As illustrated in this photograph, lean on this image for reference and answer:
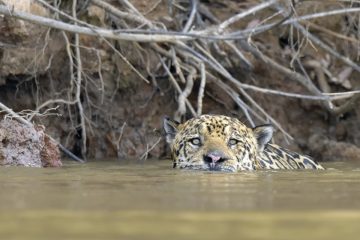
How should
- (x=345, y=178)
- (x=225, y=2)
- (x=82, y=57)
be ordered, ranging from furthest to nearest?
(x=225, y=2) < (x=82, y=57) < (x=345, y=178)

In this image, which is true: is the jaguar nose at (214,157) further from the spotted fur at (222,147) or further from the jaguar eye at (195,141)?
the jaguar eye at (195,141)

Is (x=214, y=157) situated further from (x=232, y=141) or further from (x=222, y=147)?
(x=232, y=141)

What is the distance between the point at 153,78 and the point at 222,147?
321 centimetres

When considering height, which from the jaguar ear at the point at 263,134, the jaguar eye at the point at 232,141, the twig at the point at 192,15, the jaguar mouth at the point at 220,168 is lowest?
the jaguar mouth at the point at 220,168

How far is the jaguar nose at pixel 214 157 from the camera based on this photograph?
6.48 meters

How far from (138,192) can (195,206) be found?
77 cm

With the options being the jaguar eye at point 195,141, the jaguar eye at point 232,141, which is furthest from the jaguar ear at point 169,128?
the jaguar eye at point 232,141

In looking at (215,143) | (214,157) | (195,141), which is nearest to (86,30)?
(195,141)

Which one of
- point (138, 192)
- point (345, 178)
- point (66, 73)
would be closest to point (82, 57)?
point (66, 73)

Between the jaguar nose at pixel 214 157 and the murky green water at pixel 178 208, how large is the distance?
108cm

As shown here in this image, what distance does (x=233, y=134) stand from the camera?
699 centimetres

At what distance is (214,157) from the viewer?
21.3ft

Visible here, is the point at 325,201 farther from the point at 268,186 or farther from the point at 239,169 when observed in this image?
the point at 239,169

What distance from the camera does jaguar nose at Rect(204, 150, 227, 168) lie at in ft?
21.3
